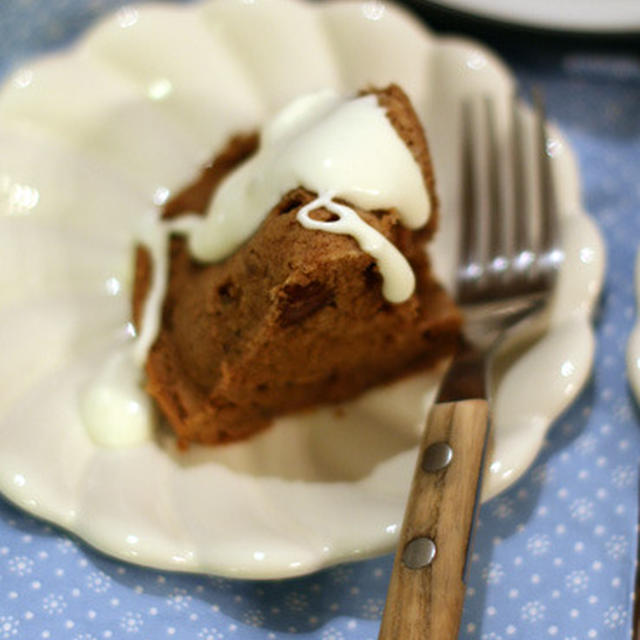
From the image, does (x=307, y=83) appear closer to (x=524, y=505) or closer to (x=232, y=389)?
(x=232, y=389)

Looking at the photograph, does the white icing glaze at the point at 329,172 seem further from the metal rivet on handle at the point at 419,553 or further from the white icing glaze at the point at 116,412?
the metal rivet on handle at the point at 419,553

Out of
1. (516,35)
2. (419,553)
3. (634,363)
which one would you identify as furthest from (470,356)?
(516,35)

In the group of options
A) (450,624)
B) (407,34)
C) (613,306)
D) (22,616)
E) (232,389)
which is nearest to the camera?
(450,624)

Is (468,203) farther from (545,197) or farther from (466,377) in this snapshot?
(466,377)

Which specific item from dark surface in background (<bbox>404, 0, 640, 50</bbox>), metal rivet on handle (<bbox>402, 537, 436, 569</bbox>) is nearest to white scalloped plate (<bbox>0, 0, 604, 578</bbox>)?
metal rivet on handle (<bbox>402, 537, 436, 569</bbox>)

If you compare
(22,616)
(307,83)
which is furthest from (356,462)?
(307,83)

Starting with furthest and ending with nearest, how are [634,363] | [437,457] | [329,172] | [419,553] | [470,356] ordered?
[470,356] → [634,363] → [329,172] → [437,457] → [419,553]
